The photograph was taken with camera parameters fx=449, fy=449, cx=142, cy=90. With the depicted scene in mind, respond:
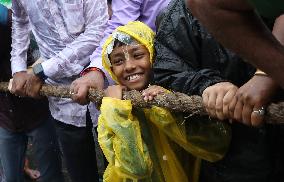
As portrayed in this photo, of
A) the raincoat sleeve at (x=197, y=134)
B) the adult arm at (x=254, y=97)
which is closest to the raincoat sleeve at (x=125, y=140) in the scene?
the raincoat sleeve at (x=197, y=134)

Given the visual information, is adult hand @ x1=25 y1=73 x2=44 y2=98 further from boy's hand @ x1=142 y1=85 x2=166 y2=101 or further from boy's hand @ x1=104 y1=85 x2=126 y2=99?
boy's hand @ x1=142 y1=85 x2=166 y2=101

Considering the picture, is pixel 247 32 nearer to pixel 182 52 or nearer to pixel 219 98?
pixel 219 98

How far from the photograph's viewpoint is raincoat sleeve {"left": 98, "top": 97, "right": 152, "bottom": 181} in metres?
1.77

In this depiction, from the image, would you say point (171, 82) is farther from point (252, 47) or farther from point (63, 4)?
point (63, 4)

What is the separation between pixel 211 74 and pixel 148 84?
1.97ft

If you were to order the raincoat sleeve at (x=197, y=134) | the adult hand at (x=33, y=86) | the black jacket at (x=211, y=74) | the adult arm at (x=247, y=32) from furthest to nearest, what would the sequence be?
the adult hand at (x=33, y=86), the raincoat sleeve at (x=197, y=134), the black jacket at (x=211, y=74), the adult arm at (x=247, y=32)

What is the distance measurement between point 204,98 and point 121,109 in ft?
1.51

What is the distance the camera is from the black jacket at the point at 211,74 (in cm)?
157

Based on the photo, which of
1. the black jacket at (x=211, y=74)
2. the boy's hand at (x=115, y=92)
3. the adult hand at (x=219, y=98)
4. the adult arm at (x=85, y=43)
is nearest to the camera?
the adult hand at (x=219, y=98)

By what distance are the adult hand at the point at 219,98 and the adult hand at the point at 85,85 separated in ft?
2.90

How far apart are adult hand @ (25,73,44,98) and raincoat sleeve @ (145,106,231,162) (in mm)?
1068

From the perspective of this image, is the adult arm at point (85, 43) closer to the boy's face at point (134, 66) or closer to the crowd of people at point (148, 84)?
→ the crowd of people at point (148, 84)

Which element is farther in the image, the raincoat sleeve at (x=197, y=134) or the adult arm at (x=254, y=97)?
the raincoat sleeve at (x=197, y=134)

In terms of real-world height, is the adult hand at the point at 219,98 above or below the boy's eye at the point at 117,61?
above
